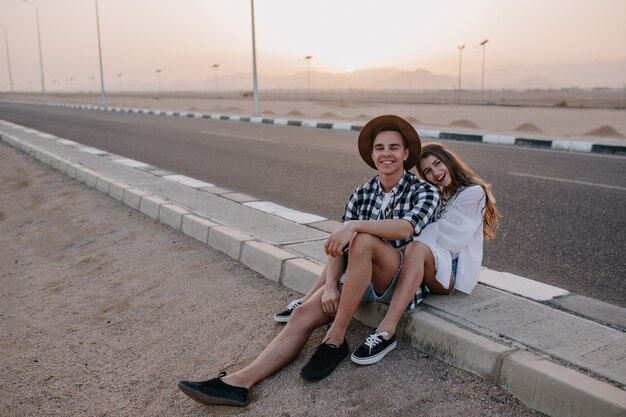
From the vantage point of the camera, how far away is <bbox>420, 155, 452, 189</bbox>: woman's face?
3529mm

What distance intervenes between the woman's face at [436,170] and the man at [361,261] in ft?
0.36

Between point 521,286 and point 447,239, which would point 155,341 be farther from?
point 521,286

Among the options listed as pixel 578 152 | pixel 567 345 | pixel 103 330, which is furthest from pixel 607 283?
pixel 578 152

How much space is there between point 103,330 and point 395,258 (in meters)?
1.92

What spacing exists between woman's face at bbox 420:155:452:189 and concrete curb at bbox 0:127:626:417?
79cm

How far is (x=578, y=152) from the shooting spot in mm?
11727

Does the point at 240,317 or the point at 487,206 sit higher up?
the point at 487,206

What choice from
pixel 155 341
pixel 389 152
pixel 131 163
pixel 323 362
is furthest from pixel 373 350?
pixel 131 163

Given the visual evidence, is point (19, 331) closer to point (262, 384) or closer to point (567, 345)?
point (262, 384)

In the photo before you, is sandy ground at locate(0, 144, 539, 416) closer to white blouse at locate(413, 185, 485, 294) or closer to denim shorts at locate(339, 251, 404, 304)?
denim shorts at locate(339, 251, 404, 304)

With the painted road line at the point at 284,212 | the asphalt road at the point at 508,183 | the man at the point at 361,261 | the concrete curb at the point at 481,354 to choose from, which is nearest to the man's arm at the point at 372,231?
the man at the point at 361,261

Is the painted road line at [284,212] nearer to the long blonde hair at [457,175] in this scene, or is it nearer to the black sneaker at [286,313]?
the black sneaker at [286,313]

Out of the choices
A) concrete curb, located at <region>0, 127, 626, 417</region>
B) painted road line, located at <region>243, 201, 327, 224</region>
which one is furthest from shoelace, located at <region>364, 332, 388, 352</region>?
painted road line, located at <region>243, 201, 327, 224</region>

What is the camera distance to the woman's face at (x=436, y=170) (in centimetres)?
353
